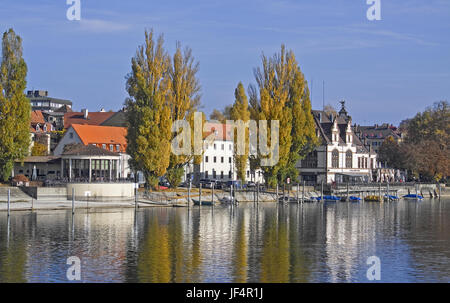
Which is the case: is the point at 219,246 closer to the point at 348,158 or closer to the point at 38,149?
the point at 38,149

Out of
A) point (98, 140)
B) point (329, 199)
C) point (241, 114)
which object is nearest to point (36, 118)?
point (98, 140)

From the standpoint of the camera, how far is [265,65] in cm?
11125

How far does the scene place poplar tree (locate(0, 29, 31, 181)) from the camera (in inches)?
3494

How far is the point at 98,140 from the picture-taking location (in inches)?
4688

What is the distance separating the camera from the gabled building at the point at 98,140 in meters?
117

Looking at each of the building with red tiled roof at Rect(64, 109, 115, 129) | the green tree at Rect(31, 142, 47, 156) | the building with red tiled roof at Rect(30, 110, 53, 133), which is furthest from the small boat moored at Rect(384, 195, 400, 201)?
the building with red tiled roof at Rect(30, 110, 53, 133)

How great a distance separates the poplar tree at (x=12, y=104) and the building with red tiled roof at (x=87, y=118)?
204 ft

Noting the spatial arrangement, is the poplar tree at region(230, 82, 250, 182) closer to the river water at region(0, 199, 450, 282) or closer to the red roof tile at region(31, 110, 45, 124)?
the river water at region(0, 199, 450, 282)

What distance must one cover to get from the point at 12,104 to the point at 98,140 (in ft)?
101

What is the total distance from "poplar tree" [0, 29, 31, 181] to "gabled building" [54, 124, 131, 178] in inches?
1000

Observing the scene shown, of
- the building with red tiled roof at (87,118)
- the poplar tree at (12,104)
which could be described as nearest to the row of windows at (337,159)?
the building with red tiled roof at (87,118)

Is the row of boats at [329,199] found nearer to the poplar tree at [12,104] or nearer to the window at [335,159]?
the window at [335,159]

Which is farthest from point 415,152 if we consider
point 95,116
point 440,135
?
point 95,116

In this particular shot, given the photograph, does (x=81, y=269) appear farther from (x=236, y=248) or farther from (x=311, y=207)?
(x=311, y=207)
